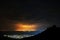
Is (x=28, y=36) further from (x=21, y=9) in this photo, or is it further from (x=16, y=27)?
(x=21, y=9)

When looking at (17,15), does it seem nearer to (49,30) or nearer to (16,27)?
(16,27)

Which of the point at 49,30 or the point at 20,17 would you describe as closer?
the point at 49,30

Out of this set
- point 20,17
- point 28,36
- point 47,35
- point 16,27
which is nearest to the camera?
point 47,35

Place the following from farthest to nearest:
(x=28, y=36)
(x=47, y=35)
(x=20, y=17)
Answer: (x=20, y=17) < (x=28, y=36) < (x=47, y=35)

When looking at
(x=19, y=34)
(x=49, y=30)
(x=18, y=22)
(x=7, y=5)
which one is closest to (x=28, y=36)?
(x=19, y=34)

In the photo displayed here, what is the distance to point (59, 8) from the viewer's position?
1.62m

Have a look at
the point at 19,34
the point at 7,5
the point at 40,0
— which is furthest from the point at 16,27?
the point at 40,0

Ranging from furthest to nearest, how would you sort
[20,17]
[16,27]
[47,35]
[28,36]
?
[20,17], [16,27], [28,36], [47,35]

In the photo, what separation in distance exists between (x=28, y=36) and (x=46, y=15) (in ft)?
1.43

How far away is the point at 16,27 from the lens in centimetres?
149

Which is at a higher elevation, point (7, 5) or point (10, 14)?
point (7, 5)

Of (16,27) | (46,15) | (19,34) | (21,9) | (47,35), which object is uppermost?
(21,9)

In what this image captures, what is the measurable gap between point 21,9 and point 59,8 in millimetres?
428

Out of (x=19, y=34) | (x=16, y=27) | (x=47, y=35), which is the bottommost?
(x=47, y=35)
